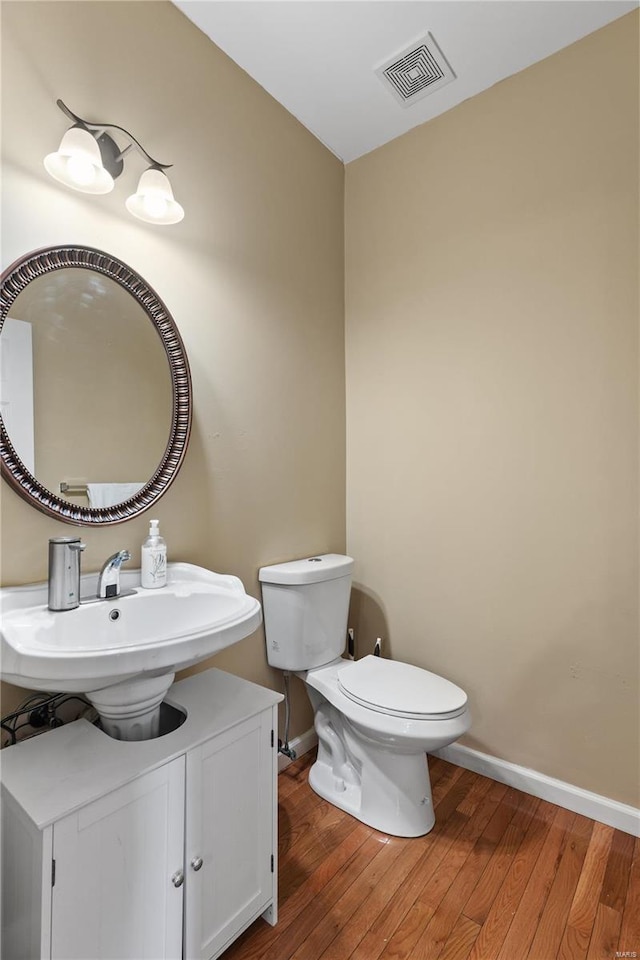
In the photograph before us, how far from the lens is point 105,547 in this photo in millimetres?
1339

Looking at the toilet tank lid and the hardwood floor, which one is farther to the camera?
the toilet tank lid

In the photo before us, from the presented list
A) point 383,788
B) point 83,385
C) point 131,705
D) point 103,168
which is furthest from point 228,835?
point 103,168

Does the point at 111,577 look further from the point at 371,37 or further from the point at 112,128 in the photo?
the point at 371,37

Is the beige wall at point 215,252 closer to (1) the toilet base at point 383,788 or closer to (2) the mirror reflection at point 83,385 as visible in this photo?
(2) the mirror reflection at point 83,385

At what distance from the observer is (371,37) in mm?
1687

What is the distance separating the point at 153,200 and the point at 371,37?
3.32 ft

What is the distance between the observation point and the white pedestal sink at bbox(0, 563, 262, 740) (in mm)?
879

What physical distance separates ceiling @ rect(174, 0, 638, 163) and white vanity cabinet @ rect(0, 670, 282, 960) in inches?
84.4

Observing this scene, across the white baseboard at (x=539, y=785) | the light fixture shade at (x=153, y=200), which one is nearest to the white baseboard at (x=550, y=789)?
the white baseboard at (x=539, y=785)

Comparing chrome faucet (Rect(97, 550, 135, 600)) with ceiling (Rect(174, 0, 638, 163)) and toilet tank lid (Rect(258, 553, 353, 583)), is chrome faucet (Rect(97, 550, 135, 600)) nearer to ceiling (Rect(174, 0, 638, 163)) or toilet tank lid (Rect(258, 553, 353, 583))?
toilet tank lid (Rect(258, 553, 353, 583))

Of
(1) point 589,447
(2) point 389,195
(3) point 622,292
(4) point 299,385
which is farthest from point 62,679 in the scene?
(2) point 389,195

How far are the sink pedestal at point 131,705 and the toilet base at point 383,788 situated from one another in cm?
76

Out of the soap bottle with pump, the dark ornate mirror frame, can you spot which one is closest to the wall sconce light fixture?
the dark ornate mirror frame

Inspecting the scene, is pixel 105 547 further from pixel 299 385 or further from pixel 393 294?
pixel 393 294
